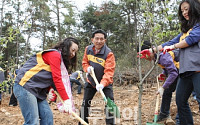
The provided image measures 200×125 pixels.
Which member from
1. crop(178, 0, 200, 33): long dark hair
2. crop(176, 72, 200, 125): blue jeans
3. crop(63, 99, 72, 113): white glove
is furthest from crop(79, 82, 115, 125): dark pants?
crop(178, 0, 200, 33): long dark hair

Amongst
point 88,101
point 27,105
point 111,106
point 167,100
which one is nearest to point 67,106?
point 27,105

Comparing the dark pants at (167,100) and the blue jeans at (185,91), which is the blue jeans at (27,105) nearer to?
the blue jeans at (185,91)

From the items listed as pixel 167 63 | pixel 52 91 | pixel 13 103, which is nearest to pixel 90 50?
pixel 52 91

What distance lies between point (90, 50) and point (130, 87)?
563 centimetres

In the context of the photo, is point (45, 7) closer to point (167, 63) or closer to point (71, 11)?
point (71, 11)

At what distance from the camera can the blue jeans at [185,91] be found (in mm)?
2236

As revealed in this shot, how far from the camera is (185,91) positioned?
2.45 m

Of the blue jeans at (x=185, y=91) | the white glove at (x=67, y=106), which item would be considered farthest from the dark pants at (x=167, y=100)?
the white glove at (x=67, y=106)

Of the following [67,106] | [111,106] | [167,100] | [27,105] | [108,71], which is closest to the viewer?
[27,105]

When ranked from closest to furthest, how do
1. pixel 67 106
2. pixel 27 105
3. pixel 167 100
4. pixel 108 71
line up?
pixel 27 105
pixel 67 106
pixel 108 71
pixel 167 100

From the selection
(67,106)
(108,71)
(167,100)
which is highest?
(108,71)

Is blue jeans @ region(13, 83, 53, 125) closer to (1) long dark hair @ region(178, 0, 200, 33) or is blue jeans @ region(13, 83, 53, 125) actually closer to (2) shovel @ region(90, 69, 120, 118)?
(2) shovel @ region(90, 69, 120, 118)

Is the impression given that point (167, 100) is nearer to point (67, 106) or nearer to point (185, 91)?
point (185, 91)

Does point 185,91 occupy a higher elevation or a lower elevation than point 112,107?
higher
